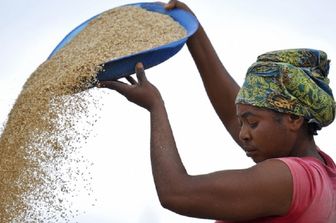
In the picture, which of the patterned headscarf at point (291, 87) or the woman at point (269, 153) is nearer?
the woman at point (269, 153)

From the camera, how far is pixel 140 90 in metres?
2.03

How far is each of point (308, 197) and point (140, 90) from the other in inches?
26.9

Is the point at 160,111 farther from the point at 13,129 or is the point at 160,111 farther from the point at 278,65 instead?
the point at 13,129

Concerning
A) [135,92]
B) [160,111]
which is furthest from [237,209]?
[135,92]

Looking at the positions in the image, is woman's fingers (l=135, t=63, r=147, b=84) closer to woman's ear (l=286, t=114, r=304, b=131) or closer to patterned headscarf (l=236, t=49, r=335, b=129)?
patterned headscarf (l=236, t=49, r=335, b=129)

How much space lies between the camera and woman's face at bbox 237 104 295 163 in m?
1.91

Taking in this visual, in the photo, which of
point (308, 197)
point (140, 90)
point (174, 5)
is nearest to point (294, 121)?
point (308, 197)

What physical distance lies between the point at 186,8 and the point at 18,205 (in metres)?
1.23

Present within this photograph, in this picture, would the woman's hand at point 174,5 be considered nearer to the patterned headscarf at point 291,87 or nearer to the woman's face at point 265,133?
the patterned headscarf at point 291,87

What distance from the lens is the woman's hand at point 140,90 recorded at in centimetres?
200

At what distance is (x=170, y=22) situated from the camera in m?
2.66

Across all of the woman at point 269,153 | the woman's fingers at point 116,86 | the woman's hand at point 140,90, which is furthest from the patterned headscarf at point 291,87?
the woman's fingers at point 116,86

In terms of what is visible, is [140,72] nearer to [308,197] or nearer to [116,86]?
[116,86]

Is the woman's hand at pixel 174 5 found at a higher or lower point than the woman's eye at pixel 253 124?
higher
